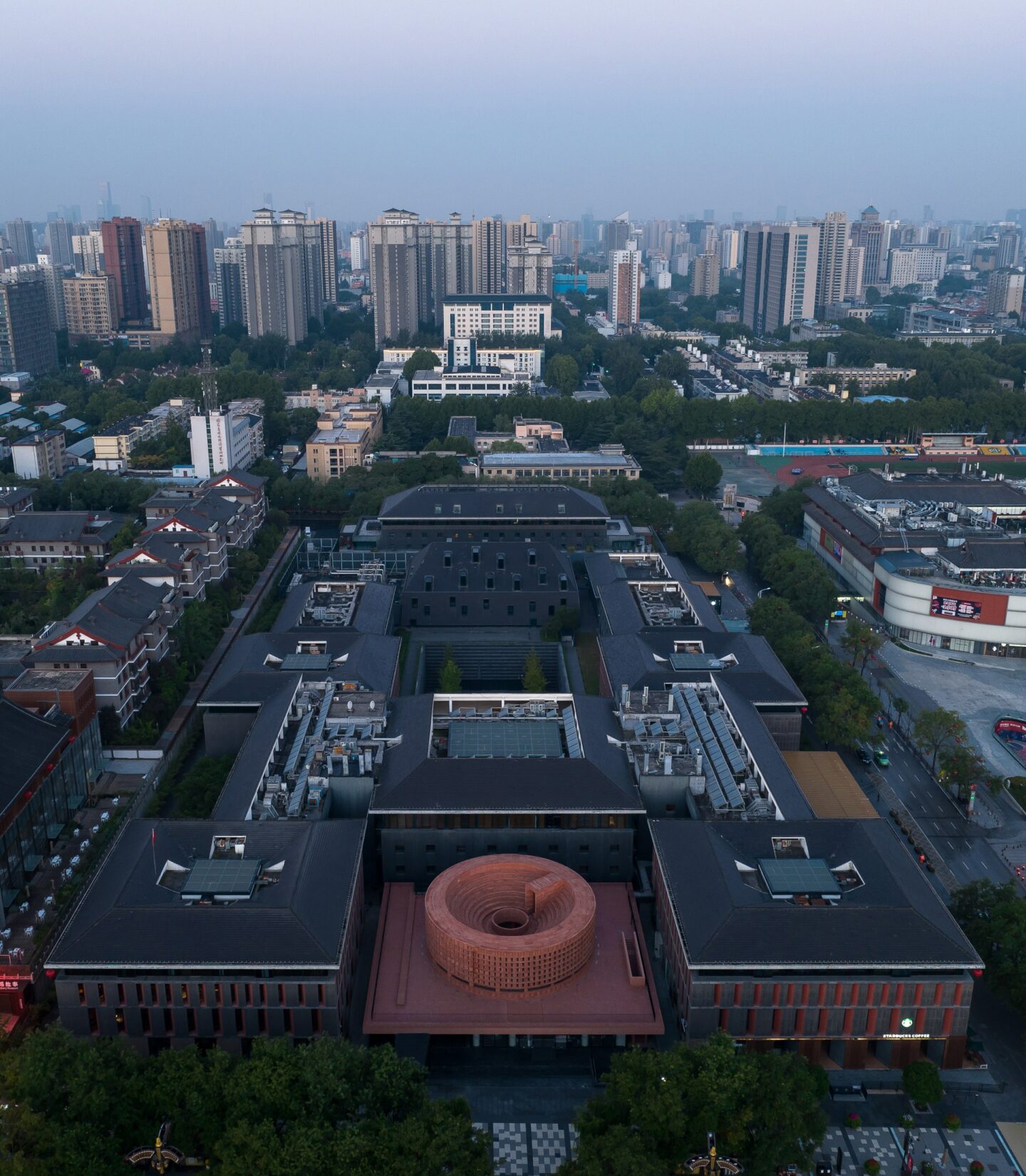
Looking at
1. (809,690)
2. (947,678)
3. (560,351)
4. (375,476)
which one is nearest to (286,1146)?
(809,690)

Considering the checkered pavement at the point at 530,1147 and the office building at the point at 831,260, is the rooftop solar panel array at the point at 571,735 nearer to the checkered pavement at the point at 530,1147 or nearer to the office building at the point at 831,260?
the checkered pavement at the point at 530,1147

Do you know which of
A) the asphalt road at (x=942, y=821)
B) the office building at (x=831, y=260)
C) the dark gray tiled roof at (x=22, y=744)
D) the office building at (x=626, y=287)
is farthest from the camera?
the office building at (x=831, y=260)

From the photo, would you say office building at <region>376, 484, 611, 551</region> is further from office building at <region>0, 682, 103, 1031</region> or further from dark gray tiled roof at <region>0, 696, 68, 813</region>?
dark gray tiled roof at <region>0, 696, 68, 813</region>

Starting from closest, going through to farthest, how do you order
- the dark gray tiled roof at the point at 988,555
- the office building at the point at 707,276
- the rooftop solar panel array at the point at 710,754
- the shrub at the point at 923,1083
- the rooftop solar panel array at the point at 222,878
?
the shrub at the point at 923,1083 < the rooftop solar panel array at the point at 222,878 < the rooftop solar panel array at the point at 710,754 < the dark gray tiled roof at the point at 988,555 < the office building at the point at 707,276

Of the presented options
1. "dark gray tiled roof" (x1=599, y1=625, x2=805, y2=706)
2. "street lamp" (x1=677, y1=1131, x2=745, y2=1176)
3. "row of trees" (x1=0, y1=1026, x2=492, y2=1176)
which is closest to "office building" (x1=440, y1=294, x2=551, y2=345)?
"dark gray tiled roof" (x1=599, y1=625, x2=805, y2=706)

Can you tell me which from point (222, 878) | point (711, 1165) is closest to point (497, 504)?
point (222, 878)

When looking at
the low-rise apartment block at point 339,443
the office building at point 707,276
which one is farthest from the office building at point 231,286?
the office building at point 707,276
